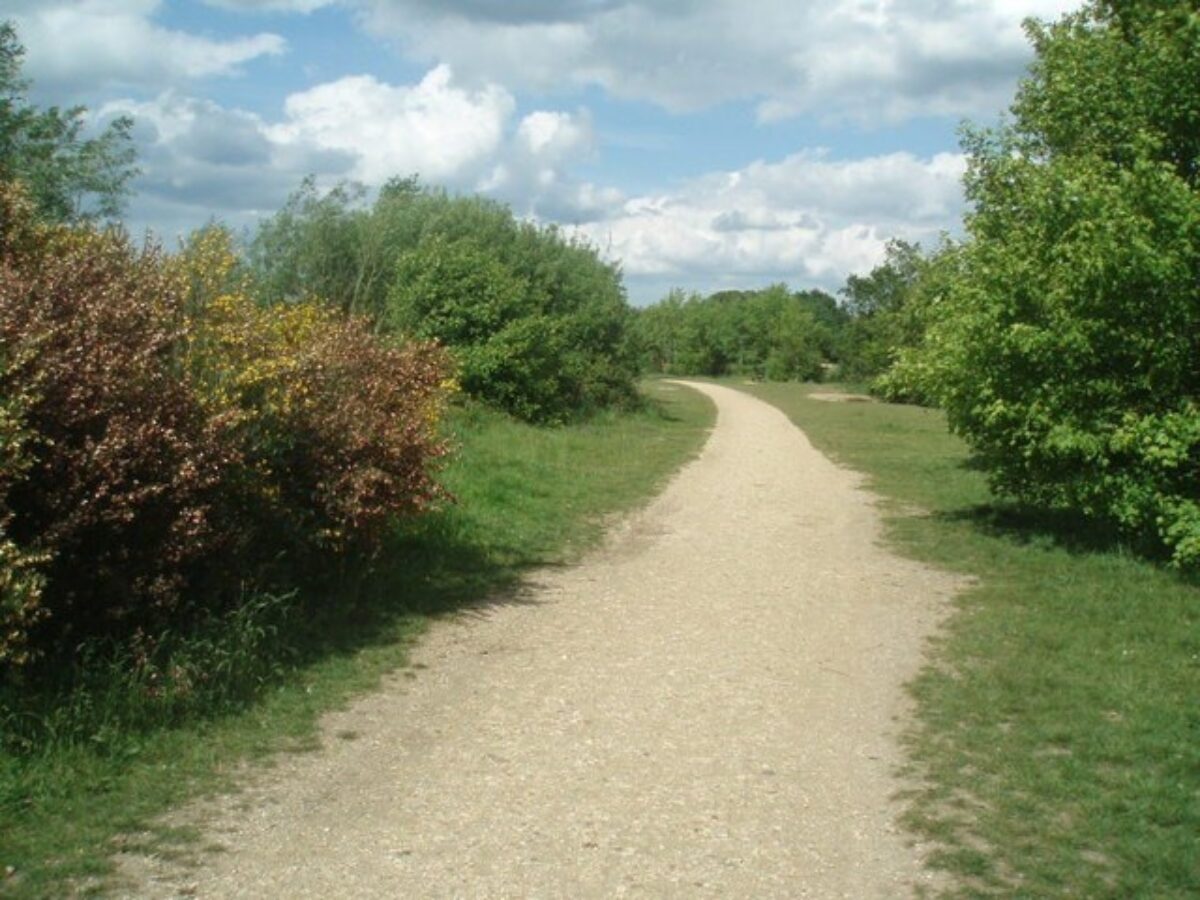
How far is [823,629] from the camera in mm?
9539

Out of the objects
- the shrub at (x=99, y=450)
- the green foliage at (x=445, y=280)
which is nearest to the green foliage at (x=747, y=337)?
the green foliage at (x=445, y=280)

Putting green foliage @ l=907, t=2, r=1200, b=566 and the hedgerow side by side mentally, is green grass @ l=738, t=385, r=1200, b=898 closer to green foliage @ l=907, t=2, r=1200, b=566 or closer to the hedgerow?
green foliage @ l=907, t=2, r=1200, b=566

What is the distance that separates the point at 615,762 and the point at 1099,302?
7.32 metres

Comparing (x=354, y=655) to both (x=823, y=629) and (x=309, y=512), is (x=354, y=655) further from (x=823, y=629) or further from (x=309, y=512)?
(x=823, y=629)

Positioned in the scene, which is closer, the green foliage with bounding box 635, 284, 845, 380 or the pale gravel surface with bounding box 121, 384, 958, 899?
the pale gravel surface with bounding box 121, 384, 958, 899

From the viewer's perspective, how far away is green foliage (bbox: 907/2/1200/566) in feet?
36.0

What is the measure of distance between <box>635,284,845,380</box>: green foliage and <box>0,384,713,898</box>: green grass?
248 ft

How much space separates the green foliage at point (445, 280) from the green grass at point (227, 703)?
30.3ft

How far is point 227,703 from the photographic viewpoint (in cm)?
703

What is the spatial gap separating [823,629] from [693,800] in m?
3.87

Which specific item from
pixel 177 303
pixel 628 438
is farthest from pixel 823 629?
pixel 628 438

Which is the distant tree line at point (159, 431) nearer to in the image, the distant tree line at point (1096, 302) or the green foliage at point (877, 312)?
the distant tree line at point (1096, 302)

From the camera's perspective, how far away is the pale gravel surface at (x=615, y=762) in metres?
5.08

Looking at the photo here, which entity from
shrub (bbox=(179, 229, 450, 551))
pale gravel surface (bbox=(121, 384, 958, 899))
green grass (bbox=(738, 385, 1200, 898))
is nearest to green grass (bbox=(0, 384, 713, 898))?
pale gravel surface (bbox=(121, 384, 958, 899))
